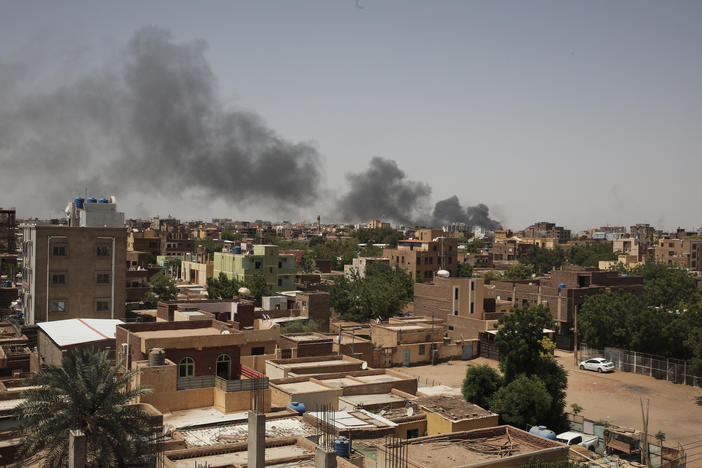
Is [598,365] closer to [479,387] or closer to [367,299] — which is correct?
[479,387]

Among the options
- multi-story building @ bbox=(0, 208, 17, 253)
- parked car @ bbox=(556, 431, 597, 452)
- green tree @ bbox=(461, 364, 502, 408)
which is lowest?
parked car @ bbox=(556, 431, 597, 452)

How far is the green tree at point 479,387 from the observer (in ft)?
95.2

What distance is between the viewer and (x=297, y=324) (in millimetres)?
43469

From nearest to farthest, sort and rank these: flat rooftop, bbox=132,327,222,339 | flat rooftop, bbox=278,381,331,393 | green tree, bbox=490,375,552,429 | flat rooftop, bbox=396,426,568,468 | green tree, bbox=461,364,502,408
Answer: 1. flat rooftop, bbox=396,426,568,468
2. flat rooftop, bbox=132,327,222,339
3. flat rooftop, bbox=278,381,331,393
4. green tree, bbox=490,375,552,429
5. green tree, bbox=461,364,502,408

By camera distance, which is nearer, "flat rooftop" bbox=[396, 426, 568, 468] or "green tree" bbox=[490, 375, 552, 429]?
"flat rooftop" bbox=[396, 426, 568, 468]

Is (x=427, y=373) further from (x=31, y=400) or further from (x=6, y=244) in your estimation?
(x=6, y=244)

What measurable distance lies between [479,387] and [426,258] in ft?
176

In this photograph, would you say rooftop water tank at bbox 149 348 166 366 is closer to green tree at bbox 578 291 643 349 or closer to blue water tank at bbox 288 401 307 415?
blue water tank at bbox 288 401 307 415

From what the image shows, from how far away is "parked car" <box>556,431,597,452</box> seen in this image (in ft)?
84.3

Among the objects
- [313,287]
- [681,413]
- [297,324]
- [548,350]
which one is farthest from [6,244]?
[681,413]

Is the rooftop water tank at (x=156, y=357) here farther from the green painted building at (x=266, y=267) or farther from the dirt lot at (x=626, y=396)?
the green painted building at (x=266, y=267)

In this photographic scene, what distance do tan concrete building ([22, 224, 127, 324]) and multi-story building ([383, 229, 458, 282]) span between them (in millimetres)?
45646

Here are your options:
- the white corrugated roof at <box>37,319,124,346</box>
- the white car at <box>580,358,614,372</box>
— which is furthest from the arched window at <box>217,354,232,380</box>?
the white car at <box>580,358,614,372</box>

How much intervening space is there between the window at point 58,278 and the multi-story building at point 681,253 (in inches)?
3676
